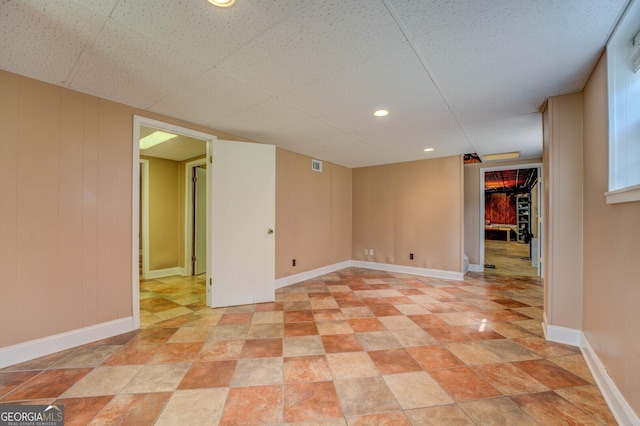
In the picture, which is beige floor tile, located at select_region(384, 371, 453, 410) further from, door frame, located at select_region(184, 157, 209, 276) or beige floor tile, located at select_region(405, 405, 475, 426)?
door frame, located at select_region(184, 157, 209, 276)

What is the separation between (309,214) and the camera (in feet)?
15.8

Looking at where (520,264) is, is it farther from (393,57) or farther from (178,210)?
(178,210)

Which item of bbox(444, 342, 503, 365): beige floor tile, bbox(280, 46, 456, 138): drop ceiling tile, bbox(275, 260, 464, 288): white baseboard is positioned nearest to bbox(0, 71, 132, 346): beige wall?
bbox(280, 46, 456, 138): drop ceiling tile

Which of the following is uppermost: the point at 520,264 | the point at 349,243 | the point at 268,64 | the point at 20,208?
the point at 268,64

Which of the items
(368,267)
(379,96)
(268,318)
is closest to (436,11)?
(379,96)

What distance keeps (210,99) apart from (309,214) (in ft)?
9.12

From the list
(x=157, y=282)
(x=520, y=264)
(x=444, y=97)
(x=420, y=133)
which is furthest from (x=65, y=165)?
(x=520, y=264)

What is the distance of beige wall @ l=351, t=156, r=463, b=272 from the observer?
4684 mm

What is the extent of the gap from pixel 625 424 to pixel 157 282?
18.2 feet

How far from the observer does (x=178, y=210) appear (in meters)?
5.10

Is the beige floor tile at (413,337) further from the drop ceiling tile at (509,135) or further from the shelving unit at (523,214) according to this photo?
the shelving unit at (523,214)

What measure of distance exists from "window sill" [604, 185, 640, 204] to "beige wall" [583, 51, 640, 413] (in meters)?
0.04

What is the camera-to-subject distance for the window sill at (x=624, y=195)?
4.33 ft

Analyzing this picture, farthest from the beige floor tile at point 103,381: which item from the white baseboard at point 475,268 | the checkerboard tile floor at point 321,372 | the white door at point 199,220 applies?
the white baseboard at point 475,268
